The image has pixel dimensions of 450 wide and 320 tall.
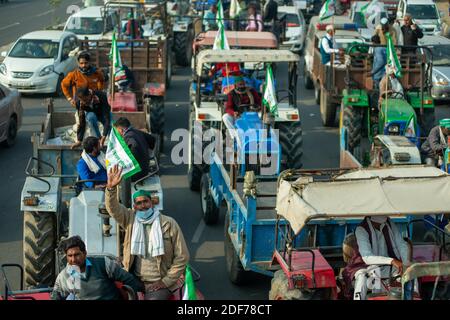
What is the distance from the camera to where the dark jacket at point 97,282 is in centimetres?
984

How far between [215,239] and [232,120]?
1.90 metres

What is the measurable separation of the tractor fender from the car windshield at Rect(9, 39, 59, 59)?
17.8 feet

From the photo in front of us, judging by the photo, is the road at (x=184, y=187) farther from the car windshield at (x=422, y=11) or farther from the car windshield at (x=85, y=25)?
the car windshield at (x=422, y=11)

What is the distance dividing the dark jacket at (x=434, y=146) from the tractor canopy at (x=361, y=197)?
5.05 metres

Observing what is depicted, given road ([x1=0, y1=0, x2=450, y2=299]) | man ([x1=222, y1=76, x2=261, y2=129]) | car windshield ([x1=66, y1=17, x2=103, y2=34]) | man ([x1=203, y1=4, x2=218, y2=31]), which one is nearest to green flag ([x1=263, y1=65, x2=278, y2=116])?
man ([x1=222, y1=76, x2=261, y2=129])

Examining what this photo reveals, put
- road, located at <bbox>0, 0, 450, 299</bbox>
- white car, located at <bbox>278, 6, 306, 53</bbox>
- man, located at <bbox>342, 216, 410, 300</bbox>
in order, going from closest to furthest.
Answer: man, located at <bbox>342, 216, 410, 300</bbox> → road, located at <bbox>0, 0, 450, 299</bbox> → white car, located at <bbox>278, 6, 306, 53</bbox>

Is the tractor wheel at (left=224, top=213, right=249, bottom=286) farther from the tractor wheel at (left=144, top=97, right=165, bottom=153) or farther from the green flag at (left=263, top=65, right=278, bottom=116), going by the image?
the tractor wheel at (left=144, top=97, right=165, bottom=153)

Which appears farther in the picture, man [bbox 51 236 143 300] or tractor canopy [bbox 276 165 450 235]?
tractor canopy [bbox 276 165 450 235]

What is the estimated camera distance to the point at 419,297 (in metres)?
10.0

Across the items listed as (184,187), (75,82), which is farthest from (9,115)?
(184,187)

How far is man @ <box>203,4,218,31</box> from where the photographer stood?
27575 millimetres

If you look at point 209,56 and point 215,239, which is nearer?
point 215,239

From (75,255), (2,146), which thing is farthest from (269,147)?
(2,146)

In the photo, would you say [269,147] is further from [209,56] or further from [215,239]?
[209,56]
